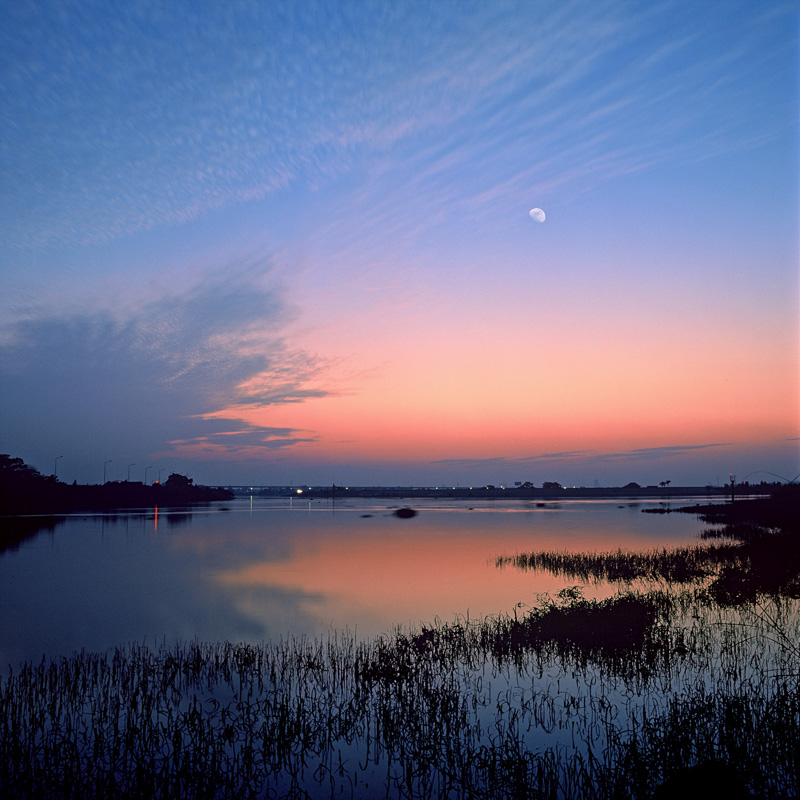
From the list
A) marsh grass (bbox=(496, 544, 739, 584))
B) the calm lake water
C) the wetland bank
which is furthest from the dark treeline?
the wetland bank

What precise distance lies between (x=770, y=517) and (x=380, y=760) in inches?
2957

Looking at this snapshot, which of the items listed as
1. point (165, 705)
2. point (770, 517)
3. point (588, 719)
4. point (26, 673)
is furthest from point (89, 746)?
point (770, 517)

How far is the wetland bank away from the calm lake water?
2.60m

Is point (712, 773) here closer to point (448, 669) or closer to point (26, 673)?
point (448, 669)

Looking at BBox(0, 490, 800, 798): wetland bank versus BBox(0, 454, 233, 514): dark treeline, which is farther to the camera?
BBox(0, 454, 233, 514): dark treeline

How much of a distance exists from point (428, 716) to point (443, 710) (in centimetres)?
41

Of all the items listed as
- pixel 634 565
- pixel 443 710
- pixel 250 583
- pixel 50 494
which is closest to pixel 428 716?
pixel 443 710

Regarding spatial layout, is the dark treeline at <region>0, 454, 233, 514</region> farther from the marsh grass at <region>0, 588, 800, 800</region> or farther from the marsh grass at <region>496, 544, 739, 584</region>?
the marsh grass at <region>0, 588, 800, 800</region>

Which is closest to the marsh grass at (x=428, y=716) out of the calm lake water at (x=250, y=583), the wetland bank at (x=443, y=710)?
the wetland bank at (x=443, y=710)

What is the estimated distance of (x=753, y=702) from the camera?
40.4 ft

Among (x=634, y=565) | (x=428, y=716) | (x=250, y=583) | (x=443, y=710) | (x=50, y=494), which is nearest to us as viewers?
(x=428, y=716)

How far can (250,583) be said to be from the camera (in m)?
41.1

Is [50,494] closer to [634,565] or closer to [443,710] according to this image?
[634,565]

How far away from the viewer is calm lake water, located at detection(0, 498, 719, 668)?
26.4 metres
